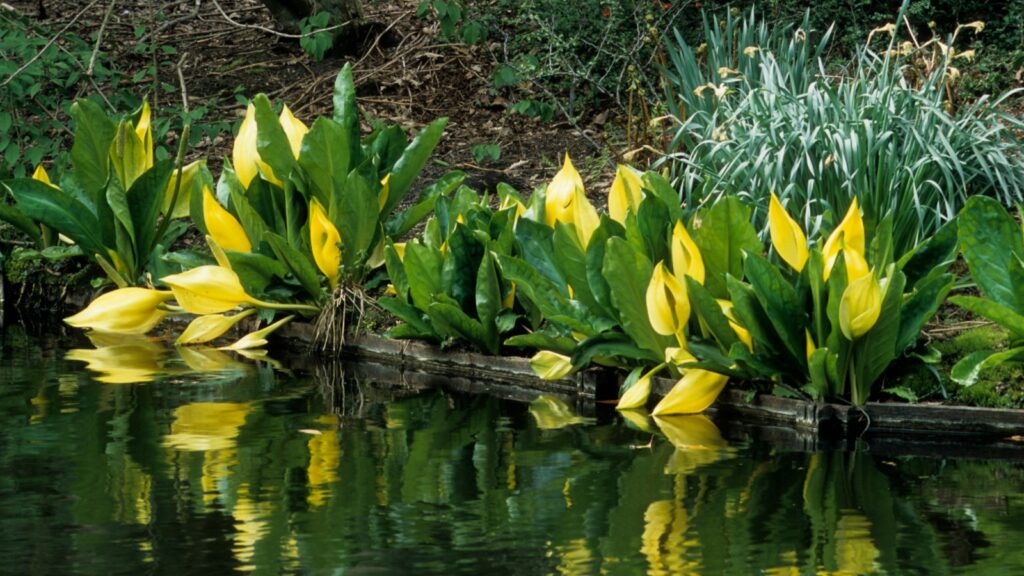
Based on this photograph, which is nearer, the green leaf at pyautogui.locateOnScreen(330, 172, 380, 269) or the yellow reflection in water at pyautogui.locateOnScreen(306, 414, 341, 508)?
the yellow reflection in water at pyautogui.locateOnScreen(306, 414, 341, 508)

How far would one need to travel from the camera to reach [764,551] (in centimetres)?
381

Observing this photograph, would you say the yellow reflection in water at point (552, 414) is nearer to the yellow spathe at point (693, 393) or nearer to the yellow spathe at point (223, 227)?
the yellow spathe at point (693, 393)

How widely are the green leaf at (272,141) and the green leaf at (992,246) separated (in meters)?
3.17

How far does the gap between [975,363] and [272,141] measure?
3.39 m

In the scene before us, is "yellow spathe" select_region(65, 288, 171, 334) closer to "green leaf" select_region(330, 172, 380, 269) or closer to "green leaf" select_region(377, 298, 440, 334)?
"green leaf" select_region(330, 172, 380, 269)

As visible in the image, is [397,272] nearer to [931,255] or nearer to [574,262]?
[574,262]

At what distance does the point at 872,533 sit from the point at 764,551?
375 mm

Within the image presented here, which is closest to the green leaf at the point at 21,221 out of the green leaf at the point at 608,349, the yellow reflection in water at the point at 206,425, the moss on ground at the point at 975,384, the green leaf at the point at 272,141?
the green leaf at the point at 272,141

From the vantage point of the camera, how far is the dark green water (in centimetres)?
375

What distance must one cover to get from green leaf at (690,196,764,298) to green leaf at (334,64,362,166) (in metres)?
2.03

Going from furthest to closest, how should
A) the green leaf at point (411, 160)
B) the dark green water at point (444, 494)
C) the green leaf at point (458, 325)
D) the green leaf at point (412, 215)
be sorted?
the green leaf at point (412, 215) < the green leaf at point (411, 160) < the green leaf at point (458, 325) < the dark green water at point (444, 494)

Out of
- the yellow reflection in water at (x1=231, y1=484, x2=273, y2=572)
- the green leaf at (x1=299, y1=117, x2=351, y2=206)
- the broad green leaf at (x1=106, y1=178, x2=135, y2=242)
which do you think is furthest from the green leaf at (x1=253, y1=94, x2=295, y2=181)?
the yellow reflection in water at (x1=231, y1=484, x2=273, y2=572)

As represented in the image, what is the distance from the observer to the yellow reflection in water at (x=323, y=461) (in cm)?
442

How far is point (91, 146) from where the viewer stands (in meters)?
7.65
